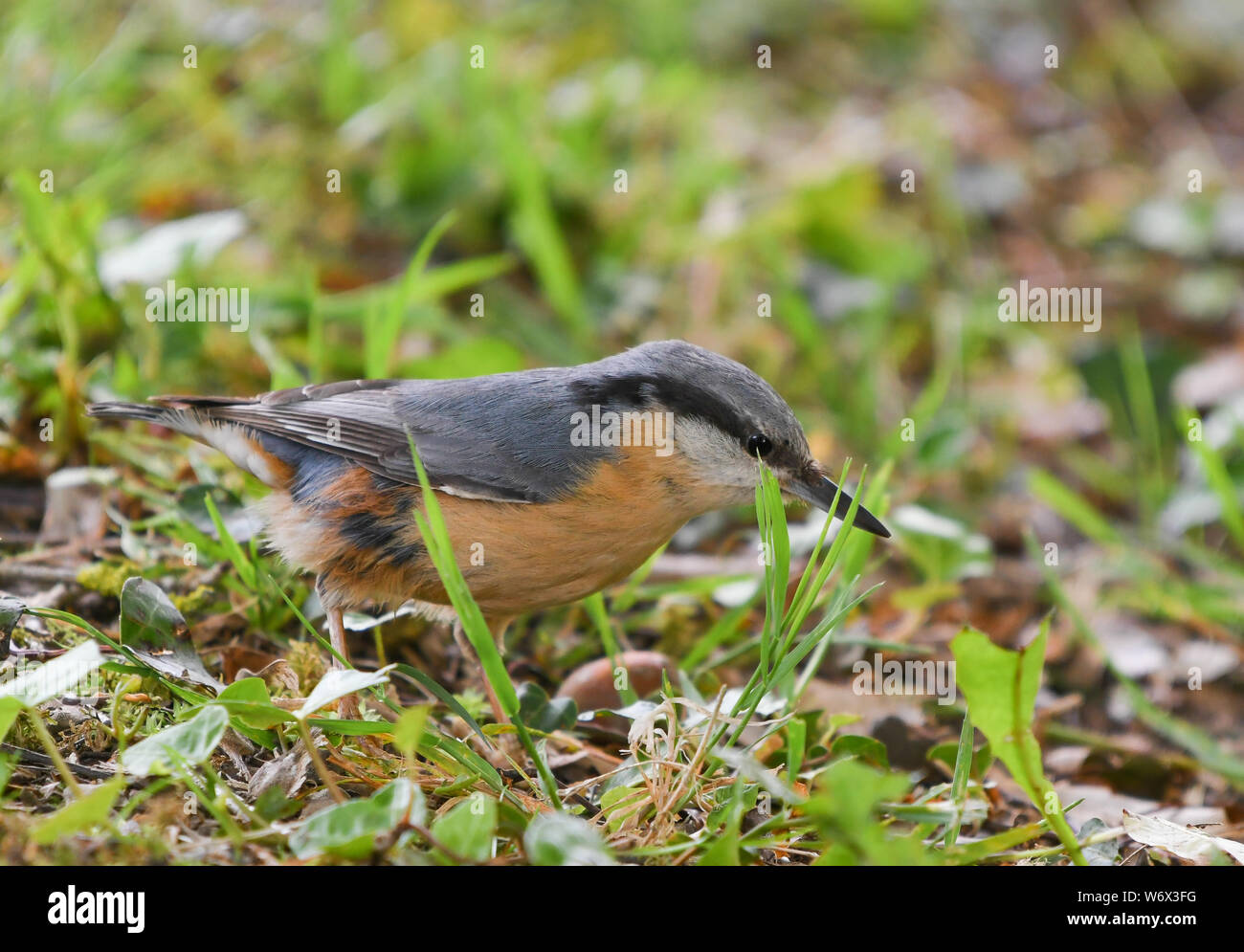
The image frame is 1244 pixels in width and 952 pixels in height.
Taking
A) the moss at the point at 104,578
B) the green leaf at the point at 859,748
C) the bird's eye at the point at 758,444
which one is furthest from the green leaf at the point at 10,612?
the green leaf at the point at 859,748

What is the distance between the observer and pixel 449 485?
11.9 ft

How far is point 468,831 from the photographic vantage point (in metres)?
2.36

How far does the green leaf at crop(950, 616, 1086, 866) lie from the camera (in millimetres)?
2580

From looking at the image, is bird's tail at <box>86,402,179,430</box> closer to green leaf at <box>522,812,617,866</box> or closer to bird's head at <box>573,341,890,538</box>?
bird's head at <box>573,341,890,538</box>

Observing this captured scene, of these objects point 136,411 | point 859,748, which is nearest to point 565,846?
point 859,748

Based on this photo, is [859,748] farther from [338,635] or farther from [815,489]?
[338,635]

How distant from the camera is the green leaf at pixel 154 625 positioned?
3088mm

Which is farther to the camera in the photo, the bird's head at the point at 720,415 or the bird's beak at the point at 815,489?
the bird's beak at the point at 815,489

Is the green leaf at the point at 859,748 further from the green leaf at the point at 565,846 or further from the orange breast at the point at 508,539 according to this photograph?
the green leaf at the point at 565,846

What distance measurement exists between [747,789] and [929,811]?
0.40 meters

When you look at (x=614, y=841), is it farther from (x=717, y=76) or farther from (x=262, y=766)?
(x=717, y=76)

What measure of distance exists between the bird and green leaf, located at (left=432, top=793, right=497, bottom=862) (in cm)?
106

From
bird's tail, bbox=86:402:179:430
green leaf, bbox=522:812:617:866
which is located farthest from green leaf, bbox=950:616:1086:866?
bird's tail, bbox=86:402:179:430

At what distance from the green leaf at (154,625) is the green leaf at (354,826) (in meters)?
0.82
